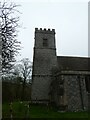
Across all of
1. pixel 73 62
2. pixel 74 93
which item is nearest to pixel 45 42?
pixel 73 62

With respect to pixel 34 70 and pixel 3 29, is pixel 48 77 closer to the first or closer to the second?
pixel 34 70

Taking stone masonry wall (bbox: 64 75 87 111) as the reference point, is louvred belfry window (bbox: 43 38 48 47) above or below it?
above

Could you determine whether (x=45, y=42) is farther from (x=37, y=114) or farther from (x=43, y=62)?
(x=37, y=114)

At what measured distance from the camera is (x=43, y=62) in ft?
130

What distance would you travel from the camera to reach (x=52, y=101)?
3675 cm

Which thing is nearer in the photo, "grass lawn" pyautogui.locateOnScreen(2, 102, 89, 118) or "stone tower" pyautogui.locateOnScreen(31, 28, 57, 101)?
"grass lawn" pyautogui.locateOnScreen(2, 102, 89, 118)

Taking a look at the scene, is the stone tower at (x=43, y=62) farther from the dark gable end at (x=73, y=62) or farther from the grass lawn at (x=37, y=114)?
the grass lawn at (x=37, y=114)

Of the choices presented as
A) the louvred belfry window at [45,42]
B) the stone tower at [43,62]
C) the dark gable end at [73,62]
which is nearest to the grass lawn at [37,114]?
the stone tower at [43,62]


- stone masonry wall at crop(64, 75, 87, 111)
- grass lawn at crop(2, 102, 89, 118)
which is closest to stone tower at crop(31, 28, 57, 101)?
stone masonry wall at crop(64, 75, 87, 111)

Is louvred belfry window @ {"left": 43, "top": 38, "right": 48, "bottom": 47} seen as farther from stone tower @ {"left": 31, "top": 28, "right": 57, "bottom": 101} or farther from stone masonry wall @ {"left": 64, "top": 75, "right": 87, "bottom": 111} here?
stone masonry wall @ {"left": 64, "top": 75, "right": 87, "bottom": 111}

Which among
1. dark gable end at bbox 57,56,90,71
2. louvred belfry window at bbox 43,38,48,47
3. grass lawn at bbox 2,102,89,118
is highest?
louvred belfry window at bbox 43,38,48,47

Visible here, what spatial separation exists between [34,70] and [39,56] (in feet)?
8.45

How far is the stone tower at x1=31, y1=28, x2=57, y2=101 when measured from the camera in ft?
125

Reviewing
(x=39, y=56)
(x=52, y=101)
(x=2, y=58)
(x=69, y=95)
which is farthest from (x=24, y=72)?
(x=2, y=58)
